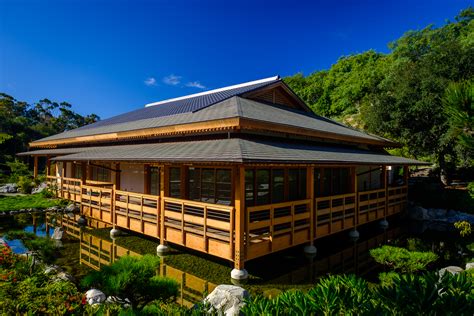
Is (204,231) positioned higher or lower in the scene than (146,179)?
lower

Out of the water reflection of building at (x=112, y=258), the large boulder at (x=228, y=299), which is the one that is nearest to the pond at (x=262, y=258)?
the water reflection of building at (x=112, y=258)

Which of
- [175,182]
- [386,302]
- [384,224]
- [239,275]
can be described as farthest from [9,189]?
[386,302]

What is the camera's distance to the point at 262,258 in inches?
369

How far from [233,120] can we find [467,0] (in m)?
59.4

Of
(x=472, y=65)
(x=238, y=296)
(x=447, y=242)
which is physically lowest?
(x=447, y=242)

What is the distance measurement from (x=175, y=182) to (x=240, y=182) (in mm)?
6043

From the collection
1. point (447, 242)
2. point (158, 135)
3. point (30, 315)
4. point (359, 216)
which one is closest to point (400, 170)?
point (447, 242)

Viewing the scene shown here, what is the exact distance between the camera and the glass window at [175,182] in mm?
12645

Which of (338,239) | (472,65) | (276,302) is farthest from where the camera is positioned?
(472,65)

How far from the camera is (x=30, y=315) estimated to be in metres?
3.79

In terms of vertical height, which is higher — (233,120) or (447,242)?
(233,120)

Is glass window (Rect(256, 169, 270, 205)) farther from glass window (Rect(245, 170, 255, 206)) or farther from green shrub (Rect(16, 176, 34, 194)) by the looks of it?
green shrub (Rect(16, 176, 34, 194))

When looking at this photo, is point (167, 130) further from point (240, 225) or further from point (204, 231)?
point (240, 225)

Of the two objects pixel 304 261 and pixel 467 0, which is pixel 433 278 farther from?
pixel 467 0
